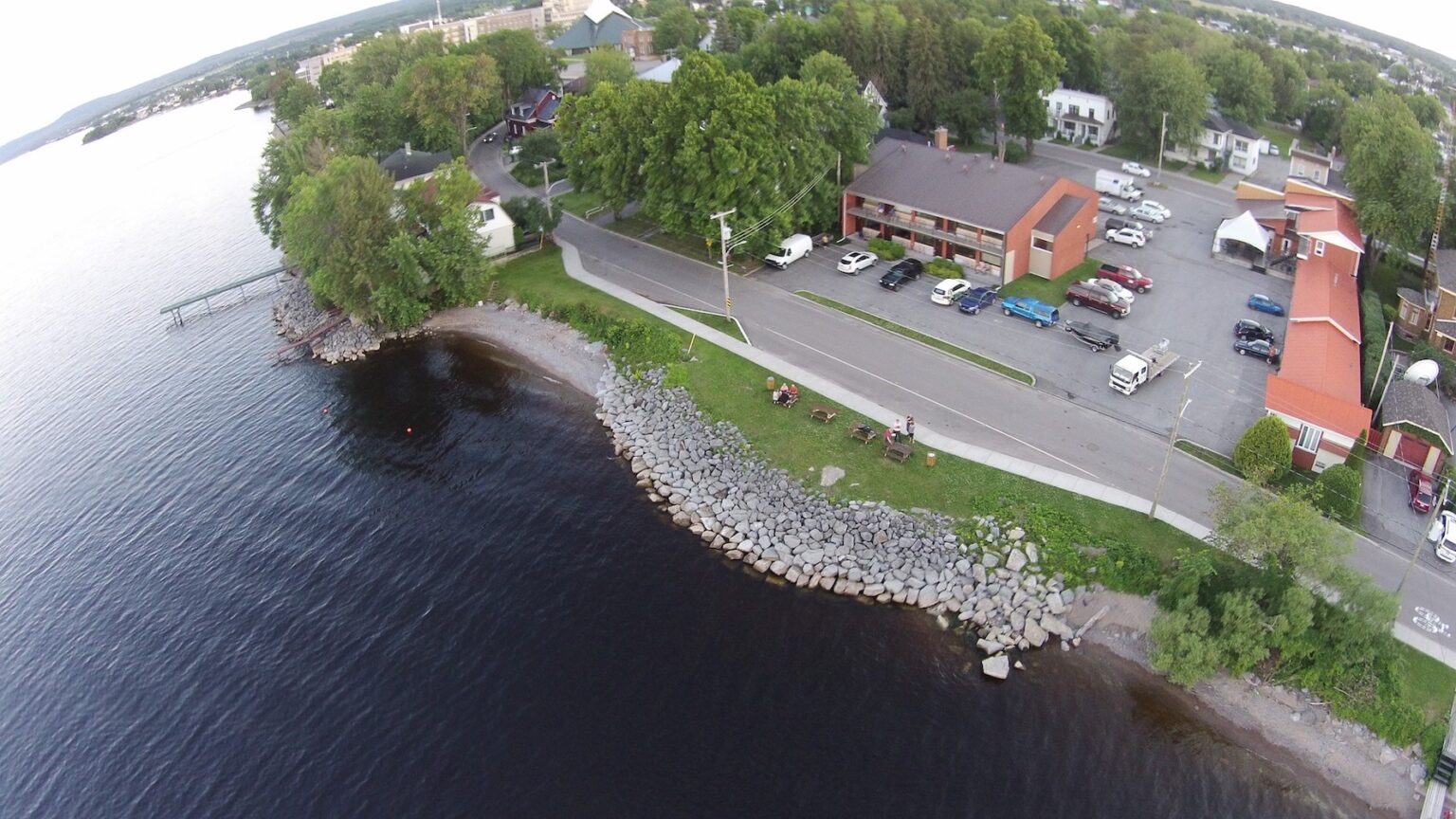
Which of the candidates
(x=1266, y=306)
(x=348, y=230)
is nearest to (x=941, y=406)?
(x=1266, y=306)

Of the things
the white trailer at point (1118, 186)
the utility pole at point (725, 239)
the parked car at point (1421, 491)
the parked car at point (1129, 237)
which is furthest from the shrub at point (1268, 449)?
the white trailer at point (1118, 186)

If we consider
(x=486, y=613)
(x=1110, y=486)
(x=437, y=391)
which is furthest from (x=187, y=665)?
(x=1110, y=486)

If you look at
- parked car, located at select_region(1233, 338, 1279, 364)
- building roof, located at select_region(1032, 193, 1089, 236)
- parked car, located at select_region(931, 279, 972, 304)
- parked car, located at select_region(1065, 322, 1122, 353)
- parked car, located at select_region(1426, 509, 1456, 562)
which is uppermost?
building roof, located at select_region(1032, 193, 1089, 236)

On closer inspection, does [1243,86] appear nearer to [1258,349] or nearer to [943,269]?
[943,269]

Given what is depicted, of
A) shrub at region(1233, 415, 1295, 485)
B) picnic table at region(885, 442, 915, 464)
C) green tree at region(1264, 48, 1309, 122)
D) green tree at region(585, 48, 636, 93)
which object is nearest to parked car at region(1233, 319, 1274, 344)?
shrub at region(1233, 415, 1295, 485)

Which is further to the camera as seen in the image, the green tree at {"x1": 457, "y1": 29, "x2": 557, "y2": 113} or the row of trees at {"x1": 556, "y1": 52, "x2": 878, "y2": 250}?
the green tree at {"x1": 457, "y1": 29, "x2": 557, "y2": 113}

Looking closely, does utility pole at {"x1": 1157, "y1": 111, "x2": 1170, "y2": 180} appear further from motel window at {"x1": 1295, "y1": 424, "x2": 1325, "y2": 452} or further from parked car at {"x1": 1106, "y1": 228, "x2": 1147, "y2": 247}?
motel window at {"x1": 1295, "y1": 424, "x2": 1325, "y2": 452}

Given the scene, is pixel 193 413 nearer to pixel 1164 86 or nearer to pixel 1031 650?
pixel 1031 650
